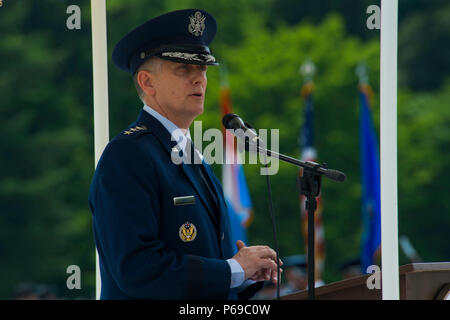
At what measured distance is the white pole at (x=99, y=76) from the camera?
3.31 metres

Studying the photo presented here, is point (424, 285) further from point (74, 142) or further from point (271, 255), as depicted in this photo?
point (74, 142)

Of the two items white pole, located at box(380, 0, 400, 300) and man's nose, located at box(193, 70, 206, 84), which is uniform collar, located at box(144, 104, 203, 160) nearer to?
Result: man's nose, located at box(193, 70, 206, 84)

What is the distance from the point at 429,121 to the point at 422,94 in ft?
12.4

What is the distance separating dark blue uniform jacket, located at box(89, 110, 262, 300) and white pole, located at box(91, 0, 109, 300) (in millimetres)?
564

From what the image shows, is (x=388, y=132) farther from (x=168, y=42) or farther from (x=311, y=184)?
(x=168, y=42)

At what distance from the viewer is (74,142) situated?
69.6 feet

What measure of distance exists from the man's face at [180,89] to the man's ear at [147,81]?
0.02 metres

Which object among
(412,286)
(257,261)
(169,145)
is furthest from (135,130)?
(412,286)

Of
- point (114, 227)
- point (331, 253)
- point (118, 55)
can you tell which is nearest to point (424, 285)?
point (114, 227)

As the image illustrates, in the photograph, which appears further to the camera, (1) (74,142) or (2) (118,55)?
(1) (74,142)

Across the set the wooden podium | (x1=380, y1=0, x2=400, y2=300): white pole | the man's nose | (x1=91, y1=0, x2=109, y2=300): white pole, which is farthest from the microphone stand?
(x1=91, y1=0, x2=109, y2=300): white pole

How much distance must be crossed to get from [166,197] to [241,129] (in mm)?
347

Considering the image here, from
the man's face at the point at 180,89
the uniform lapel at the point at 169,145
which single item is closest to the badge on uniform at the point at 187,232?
the uniform lapel at the point at 169,145
